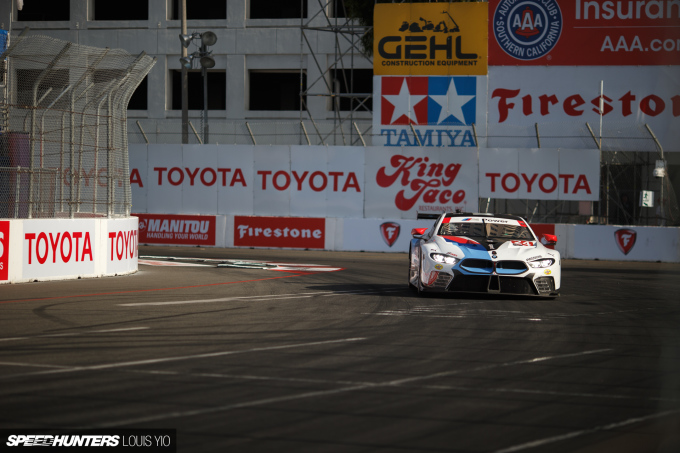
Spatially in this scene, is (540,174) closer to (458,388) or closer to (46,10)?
(458,388)

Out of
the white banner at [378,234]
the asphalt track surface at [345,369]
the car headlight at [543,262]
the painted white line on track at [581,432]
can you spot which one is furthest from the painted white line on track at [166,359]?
the white banner at [378,234]

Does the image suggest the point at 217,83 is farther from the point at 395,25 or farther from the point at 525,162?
the point at 525,162

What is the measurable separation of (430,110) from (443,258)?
51.0 feet

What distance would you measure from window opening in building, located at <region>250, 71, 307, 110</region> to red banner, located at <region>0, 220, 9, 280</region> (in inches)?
1142

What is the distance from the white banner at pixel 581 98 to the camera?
1058 inches

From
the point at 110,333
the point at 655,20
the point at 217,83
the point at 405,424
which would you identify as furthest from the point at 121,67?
the point at 217,83

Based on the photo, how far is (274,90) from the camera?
1654 inches

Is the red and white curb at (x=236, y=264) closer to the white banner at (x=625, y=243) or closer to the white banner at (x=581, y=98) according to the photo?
the white banner at (x=625, y=243)

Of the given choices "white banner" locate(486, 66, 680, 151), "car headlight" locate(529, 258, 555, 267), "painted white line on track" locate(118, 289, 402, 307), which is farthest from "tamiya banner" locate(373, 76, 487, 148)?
"car headlight" locate(529, 258, 555, 267)

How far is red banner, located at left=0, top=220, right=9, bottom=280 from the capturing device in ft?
44.5

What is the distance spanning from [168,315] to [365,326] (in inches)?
97.0

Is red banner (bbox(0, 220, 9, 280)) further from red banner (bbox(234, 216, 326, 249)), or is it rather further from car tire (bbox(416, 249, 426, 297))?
red banner (bbox(234, 216, 326, 249))

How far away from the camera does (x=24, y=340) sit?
8.09 m

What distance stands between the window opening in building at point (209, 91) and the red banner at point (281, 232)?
17.5 metres
